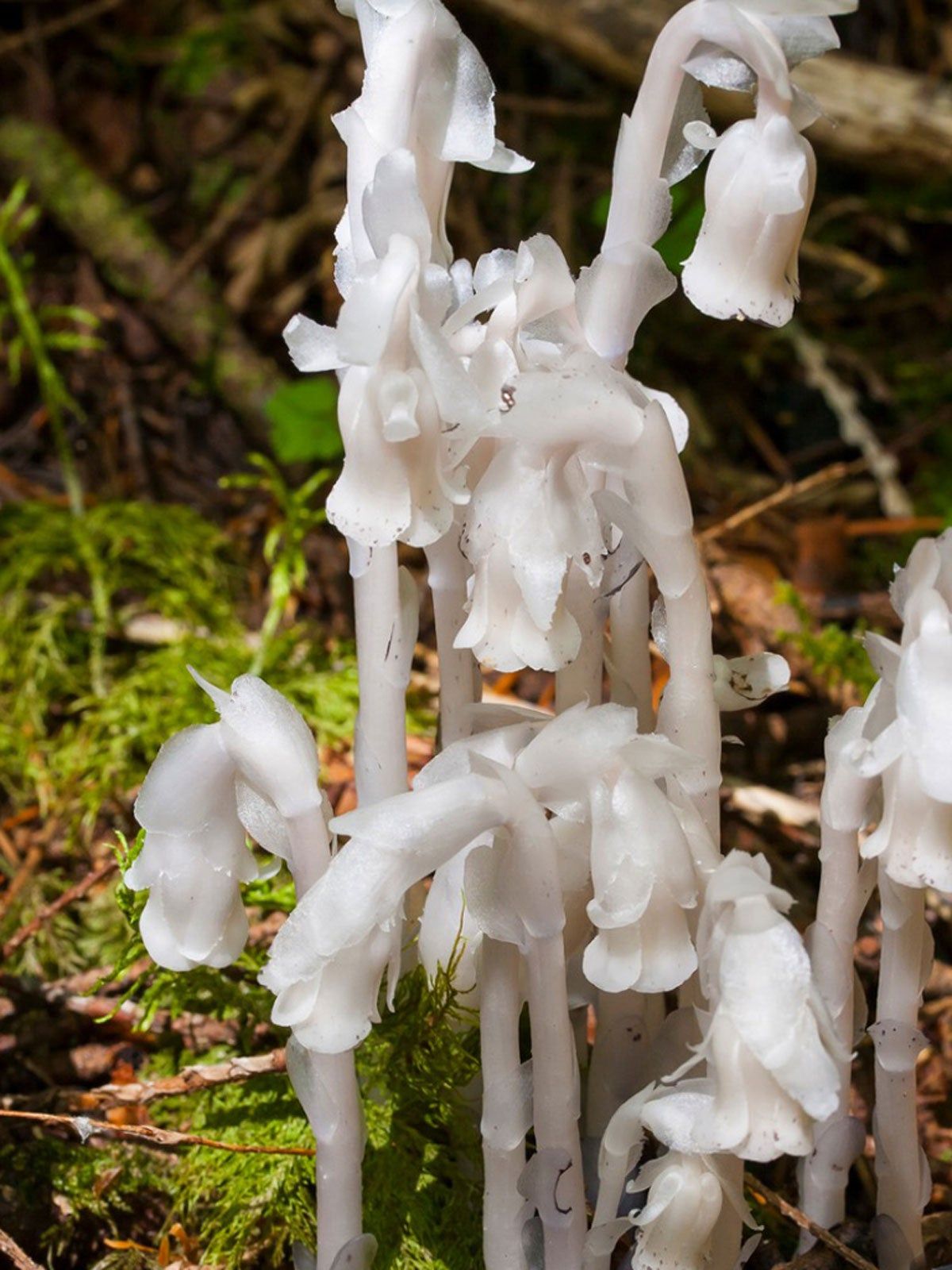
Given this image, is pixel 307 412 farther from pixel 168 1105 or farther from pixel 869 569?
pixel 168 1105

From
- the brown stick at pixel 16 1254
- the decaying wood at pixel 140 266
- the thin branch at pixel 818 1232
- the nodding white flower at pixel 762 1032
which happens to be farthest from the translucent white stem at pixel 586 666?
the decaying wood at pixel 140 266

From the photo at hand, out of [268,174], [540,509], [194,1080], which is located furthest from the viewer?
[268,174]

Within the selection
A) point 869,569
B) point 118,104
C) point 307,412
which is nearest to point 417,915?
point 307,412

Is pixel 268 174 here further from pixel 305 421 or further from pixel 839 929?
pixel 839 929

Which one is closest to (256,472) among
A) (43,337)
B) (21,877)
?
(43,337)

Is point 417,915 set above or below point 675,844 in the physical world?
below
